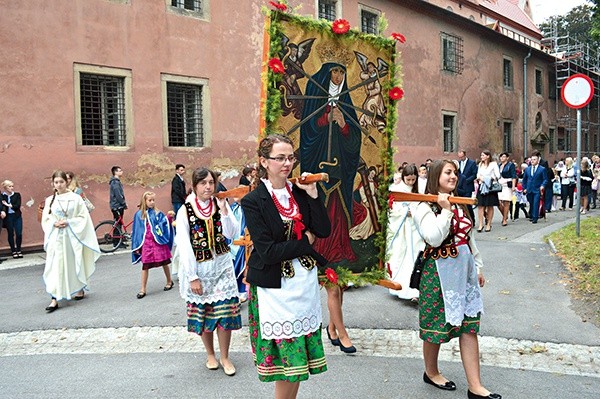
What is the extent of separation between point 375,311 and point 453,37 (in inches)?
872

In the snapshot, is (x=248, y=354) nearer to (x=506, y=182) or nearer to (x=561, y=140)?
(x=506, y=182)

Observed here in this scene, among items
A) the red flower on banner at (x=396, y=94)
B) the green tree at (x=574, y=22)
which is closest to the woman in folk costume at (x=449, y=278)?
the red flower on banner at (x=396, y=94)

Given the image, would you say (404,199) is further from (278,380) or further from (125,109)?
(125,109)

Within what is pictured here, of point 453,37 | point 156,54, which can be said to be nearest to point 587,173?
point 453,37

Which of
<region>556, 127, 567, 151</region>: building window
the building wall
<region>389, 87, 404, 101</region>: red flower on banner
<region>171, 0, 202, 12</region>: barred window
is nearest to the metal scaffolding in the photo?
<region>556, 127, 567, 151</region>: building window

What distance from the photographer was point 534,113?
33094mm

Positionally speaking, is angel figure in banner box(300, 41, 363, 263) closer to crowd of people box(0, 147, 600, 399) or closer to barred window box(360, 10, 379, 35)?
crowd of people box(0, 147, 600, 399)

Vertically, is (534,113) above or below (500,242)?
above

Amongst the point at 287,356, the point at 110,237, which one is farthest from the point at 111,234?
the point at 287,356

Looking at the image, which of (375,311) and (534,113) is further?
(534,113)

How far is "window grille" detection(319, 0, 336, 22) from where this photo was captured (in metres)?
19.2

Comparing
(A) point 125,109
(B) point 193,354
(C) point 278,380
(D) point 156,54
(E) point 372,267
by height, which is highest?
(D) point 156,54

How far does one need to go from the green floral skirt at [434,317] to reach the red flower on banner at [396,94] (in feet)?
4.96

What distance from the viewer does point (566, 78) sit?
116 feet
